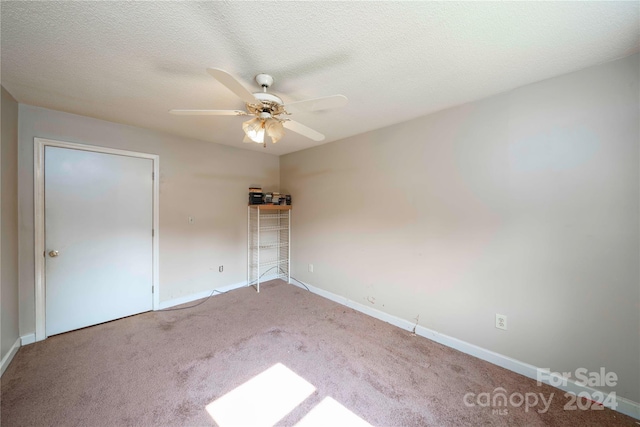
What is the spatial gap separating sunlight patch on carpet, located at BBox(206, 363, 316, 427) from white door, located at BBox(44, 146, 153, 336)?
2.02m

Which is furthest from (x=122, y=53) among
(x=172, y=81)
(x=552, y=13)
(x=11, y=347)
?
(x=11, y=347)

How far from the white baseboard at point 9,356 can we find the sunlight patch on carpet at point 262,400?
5.82ft

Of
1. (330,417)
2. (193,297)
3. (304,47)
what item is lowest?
(330,417)

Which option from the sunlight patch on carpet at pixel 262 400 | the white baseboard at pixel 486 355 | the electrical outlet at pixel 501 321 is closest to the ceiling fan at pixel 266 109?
the sunlight patch on carpet at pixel 262 400

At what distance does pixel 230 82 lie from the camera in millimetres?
1160

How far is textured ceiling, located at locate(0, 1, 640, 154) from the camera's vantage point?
1.12 m

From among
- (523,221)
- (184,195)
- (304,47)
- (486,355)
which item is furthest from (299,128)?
(486,355)

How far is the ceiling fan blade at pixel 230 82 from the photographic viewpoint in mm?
1065

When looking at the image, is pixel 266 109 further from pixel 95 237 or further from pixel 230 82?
pixel 95 237

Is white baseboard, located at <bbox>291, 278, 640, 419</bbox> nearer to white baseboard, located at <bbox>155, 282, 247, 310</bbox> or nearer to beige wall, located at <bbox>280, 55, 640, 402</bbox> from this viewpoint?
beige wall, located at <bbox>280, 55, 640, 402</bbox>

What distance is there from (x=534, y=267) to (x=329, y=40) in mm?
2209

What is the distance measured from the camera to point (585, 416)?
57.7 inches

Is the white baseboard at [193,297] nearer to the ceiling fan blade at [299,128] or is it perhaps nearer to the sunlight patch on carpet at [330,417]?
the sunlight patch on carpet at [330,417]

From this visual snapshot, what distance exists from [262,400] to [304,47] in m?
2.33
